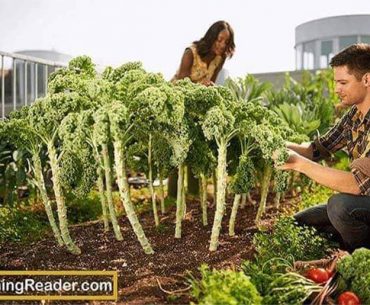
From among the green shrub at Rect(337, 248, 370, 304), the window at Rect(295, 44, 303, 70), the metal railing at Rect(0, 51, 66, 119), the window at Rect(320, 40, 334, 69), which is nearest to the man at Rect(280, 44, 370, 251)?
the green shrub at Rect(337, 248, 370, 304)

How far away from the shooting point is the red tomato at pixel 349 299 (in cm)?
270

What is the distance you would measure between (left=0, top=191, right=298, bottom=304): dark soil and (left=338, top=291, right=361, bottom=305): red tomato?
2.23 feet

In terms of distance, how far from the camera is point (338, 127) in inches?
158

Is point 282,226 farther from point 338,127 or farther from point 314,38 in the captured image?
point 314,38

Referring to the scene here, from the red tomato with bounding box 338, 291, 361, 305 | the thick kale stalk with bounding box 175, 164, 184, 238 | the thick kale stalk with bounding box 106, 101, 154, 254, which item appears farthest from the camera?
the thick kale stalk with bounding box 175, 164, 184, 238

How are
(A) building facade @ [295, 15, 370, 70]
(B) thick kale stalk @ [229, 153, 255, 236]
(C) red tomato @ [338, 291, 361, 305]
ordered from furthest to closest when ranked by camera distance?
(A) building facade @ [295, 15, 370, 70], (B) thick kale stalk @ [229, 153, 255, 236], (C) red tomato @ [338, 291, 361, 305]

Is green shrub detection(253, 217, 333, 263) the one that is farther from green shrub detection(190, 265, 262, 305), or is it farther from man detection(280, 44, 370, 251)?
green shrub detection(190, 265, 262, 305)

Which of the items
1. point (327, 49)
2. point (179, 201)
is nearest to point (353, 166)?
point (179, 201)

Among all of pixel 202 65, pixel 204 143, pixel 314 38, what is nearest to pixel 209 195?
pixel 202 65

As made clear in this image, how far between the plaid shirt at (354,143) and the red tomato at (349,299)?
2.71 feet

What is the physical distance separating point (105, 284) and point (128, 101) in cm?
104

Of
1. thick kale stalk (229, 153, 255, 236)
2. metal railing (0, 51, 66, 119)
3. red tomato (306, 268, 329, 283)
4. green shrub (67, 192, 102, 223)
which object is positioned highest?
metal railing (0, 51, 66, 119)

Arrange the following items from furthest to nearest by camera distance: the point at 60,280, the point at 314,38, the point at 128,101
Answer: the point at 314,38, the point at 128,101, the point at 60,280

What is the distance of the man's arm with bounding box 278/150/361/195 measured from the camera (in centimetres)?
339
